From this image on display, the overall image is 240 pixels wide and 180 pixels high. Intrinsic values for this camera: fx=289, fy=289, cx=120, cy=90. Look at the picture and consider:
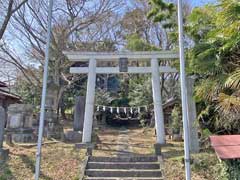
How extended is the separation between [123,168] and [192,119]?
362 centimetres

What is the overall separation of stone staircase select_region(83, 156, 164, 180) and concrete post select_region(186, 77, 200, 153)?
5.37 feet

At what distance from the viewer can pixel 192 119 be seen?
11.0 metres

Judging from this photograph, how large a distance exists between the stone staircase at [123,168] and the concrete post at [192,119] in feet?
5.37

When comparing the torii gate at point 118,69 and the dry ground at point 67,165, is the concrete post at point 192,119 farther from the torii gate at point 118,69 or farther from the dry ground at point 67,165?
the torii gate at point 118,69

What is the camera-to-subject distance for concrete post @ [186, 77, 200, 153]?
402 inches

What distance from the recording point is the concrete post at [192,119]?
10223 millimetres

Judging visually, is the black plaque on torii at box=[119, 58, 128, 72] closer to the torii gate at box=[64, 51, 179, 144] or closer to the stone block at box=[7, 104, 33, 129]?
the torii gate at box=[64, 51, 179, 144]

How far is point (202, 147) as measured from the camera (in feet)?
35.2

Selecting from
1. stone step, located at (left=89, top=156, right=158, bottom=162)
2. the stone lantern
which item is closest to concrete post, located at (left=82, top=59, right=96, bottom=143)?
stone step, located at (left=89, top=156, right=158, bottom=162)

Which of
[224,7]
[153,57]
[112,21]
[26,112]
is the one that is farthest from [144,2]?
[224,7]

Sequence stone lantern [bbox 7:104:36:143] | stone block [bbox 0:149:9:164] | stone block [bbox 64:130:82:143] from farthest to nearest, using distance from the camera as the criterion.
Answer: stone block [bbox 64:130:82:143], stone lantern [bbox 7:104:36:143], stone block [bbox 0:149:9:164]

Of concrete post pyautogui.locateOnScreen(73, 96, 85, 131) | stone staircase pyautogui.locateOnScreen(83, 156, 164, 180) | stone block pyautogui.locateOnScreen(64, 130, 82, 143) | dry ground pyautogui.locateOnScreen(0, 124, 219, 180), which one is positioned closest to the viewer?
dry ground pyautogui.locateOnScreen(0, 124, 219, 180)

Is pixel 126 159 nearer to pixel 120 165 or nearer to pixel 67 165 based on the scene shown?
pixel 120 165

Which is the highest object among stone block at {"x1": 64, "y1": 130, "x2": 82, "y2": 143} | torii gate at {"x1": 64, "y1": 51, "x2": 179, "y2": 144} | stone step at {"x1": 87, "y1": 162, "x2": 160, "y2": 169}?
torii gate at {"x1": 64, "y1": 51, "x2": 179, "y2": 144}
